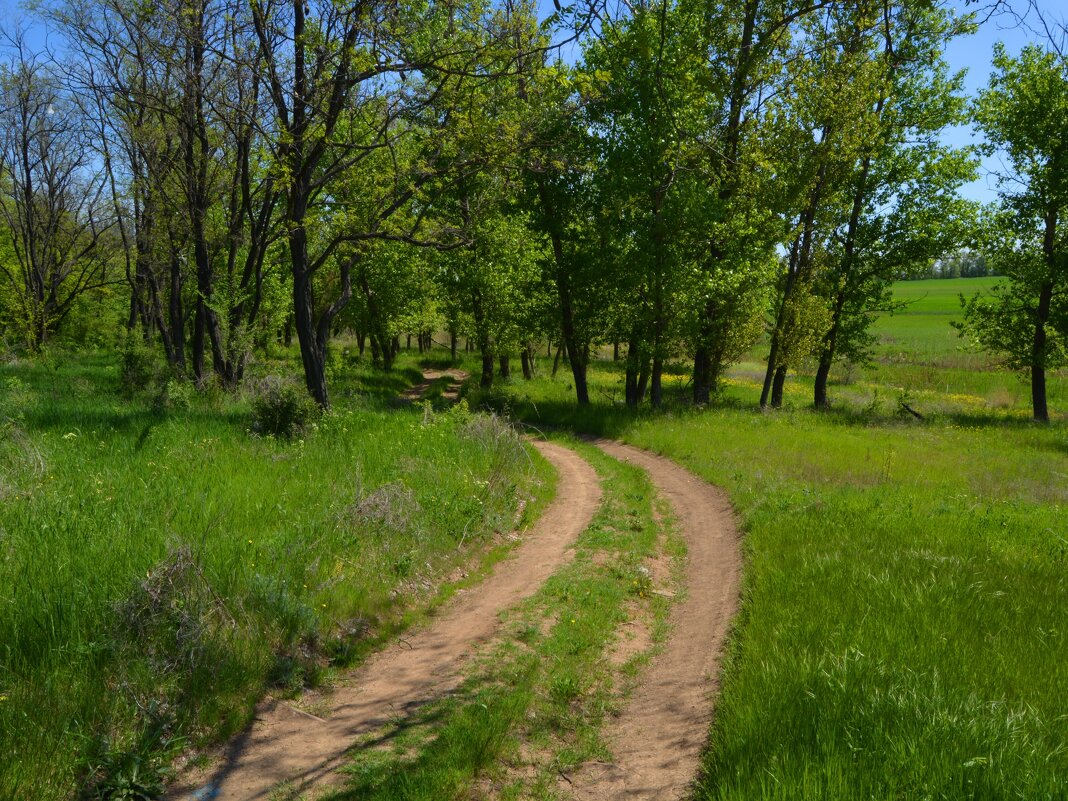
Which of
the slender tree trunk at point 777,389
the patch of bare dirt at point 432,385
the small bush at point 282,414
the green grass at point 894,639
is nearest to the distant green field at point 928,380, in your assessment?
the slender tree trunk at point 777,389

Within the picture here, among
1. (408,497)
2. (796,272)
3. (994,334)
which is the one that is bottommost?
(408,497)

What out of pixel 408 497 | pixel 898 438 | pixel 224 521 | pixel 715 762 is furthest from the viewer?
pixel 898 438

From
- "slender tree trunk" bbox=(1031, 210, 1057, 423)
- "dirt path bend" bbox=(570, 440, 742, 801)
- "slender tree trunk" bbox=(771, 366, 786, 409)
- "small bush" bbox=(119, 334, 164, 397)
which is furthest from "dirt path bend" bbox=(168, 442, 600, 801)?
"slender tree trunk" bbox=(1031, 210, 1057, 423)

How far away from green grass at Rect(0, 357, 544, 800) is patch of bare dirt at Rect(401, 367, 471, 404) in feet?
45.0

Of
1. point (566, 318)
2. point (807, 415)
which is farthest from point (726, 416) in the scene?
point (566, 318)

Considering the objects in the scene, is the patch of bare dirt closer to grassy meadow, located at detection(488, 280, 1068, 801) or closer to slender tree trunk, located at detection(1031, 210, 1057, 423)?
grassy meadow, located at detection(488, 280, 1068, 801)

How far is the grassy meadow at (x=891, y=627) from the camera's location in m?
3.78

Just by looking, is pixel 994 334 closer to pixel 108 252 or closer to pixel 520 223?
pixel 520 223

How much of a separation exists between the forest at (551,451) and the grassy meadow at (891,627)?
1.6 inches

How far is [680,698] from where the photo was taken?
5.59 meters

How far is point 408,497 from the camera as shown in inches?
333

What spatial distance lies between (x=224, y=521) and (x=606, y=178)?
54.1 ft

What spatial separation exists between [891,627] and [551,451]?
11269 millimetres

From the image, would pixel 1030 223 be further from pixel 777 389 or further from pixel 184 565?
pixel 184 565
